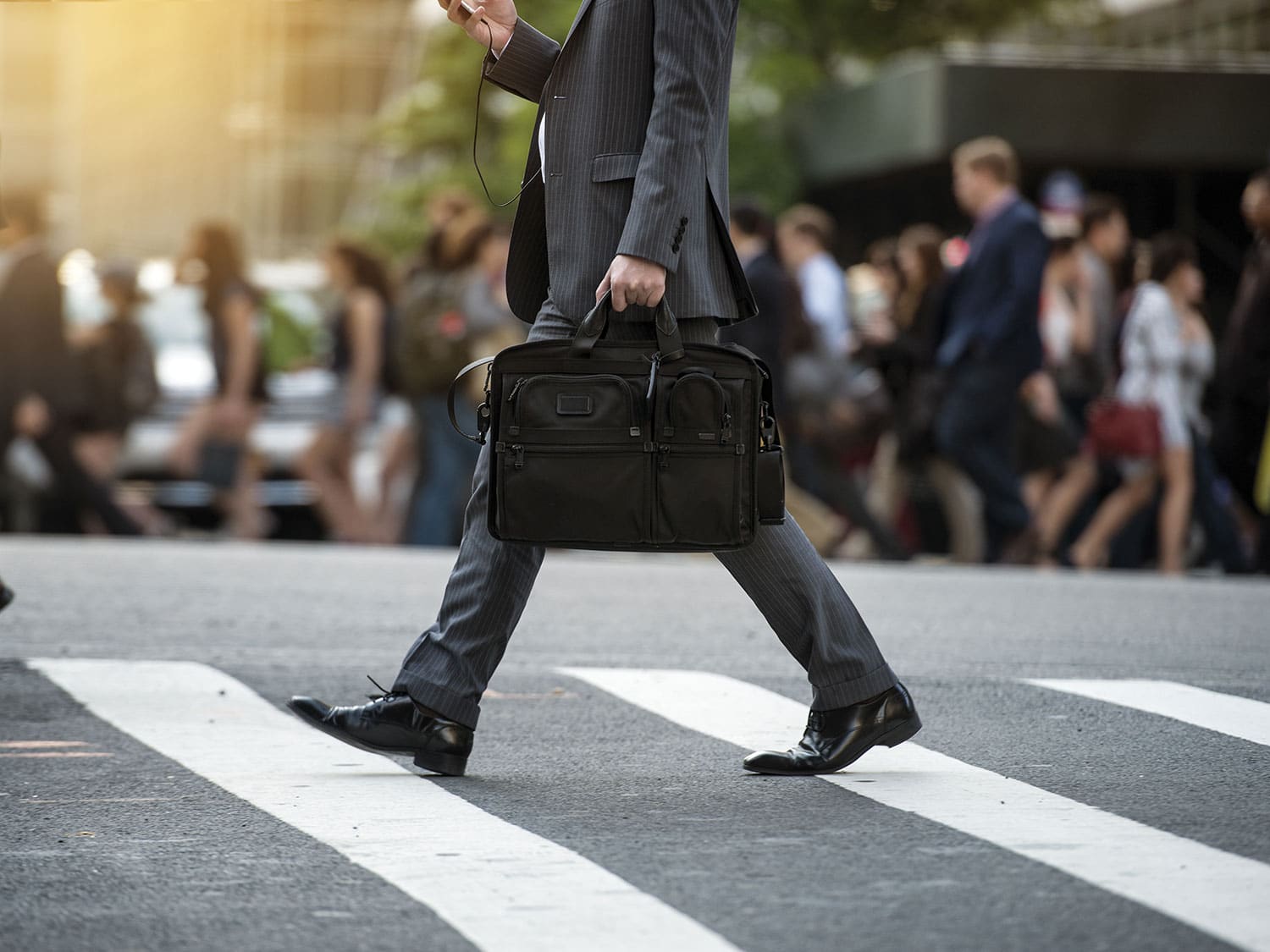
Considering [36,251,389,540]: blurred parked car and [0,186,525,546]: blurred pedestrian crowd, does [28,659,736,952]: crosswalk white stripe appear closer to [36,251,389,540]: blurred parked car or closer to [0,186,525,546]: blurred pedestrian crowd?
[0,186,525,546]: blurred pedestrian crowd

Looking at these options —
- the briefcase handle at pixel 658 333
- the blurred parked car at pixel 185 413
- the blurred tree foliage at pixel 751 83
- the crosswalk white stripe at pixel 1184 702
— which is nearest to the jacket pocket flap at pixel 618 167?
the briefcase handle at pixel 658 333

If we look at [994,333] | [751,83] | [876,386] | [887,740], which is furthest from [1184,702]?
[751,83]

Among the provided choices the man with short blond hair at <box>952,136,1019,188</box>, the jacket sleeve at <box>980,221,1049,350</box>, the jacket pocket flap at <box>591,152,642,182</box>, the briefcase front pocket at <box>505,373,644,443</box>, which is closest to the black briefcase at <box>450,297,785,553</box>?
the briefcase front pocket at <box>505,373,644,443</box>

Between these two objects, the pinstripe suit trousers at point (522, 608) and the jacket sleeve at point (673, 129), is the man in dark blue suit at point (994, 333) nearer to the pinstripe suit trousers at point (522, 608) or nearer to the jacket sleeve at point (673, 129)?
the pinstripe suit trousers at point (522, 608)

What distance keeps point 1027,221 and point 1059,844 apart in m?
7.34

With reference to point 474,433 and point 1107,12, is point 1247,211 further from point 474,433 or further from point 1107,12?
point 1107,12

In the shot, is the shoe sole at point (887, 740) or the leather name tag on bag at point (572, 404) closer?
the leather name tag on bag at point (572, 404)

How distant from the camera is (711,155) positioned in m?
4.72

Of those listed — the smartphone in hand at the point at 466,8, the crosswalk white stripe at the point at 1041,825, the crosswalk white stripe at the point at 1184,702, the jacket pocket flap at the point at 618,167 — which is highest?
the smartphone in hand at the point at 466,8

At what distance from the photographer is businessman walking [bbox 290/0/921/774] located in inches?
183

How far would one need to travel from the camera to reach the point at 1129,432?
1195cm

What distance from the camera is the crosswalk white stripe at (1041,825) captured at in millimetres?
3602

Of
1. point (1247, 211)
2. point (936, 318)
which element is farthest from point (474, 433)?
point (1247, 211)

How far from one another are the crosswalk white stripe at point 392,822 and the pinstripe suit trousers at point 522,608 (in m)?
0.25
